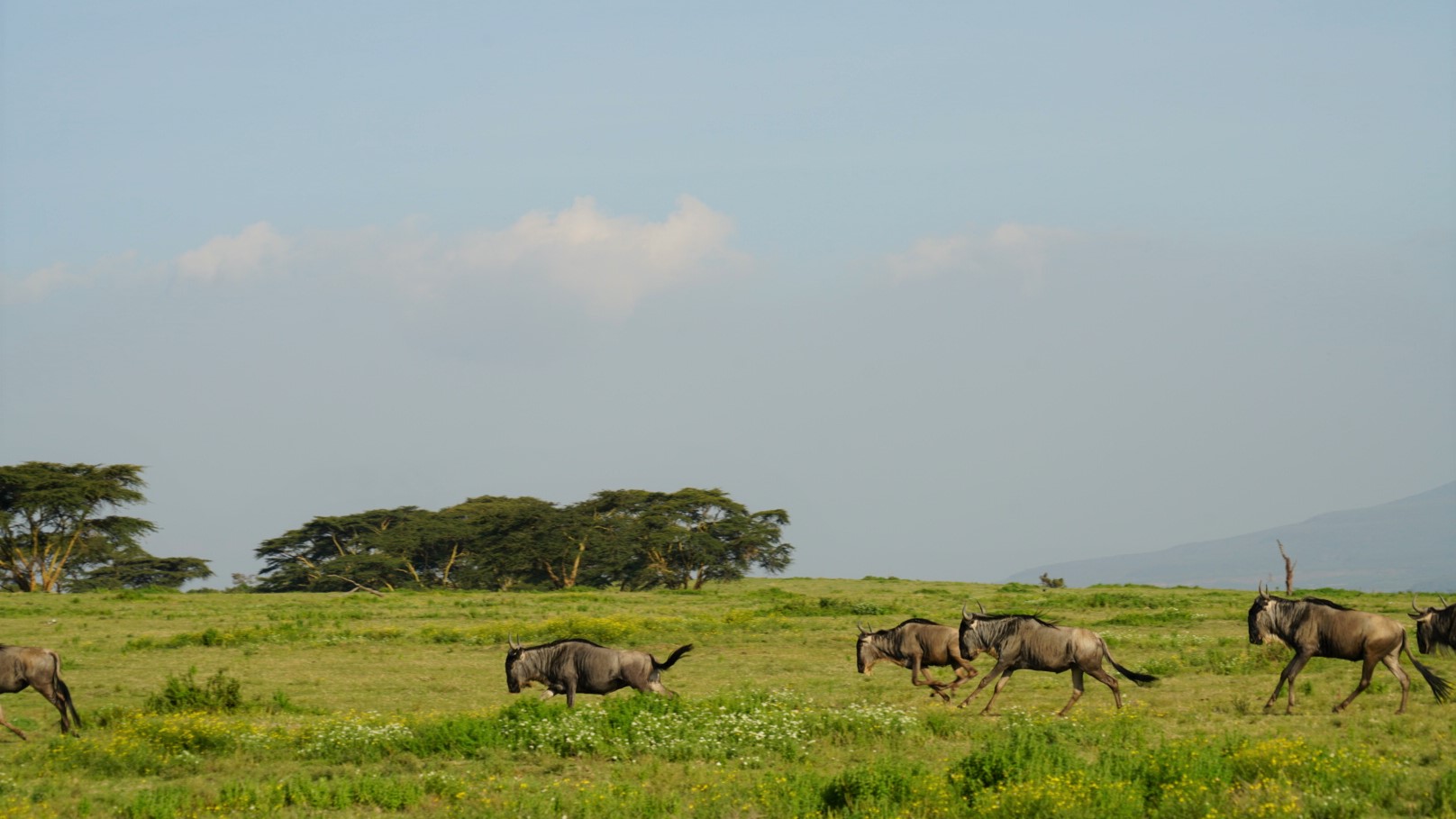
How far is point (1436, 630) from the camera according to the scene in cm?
1942

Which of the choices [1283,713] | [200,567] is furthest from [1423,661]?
[200,567]

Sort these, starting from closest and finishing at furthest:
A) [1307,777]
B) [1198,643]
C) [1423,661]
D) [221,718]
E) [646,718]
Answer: [1307,777], [646,718], [221,718], [1423,661], [1198,643]

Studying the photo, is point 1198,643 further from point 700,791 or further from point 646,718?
point 700,791

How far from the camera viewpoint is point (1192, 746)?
553 inches

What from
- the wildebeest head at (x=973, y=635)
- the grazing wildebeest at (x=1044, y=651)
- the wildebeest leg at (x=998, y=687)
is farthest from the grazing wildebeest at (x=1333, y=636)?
the wildebeest head at (x=973, y=635)

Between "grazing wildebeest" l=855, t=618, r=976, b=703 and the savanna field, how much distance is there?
1.95 ft

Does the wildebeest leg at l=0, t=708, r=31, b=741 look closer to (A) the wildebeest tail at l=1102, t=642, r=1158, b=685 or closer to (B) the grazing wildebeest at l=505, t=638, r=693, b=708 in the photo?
(B) the grazing wildebeest at l=505, t=638, r=693, b=708

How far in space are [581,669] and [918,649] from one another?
551 cm

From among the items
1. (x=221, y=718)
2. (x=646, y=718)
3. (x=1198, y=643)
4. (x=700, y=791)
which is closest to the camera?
(x=700, y=791)

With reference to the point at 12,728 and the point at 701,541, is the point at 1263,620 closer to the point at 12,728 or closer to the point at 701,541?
the point at 12,728

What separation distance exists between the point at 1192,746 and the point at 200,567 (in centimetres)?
6791

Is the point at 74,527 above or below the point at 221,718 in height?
above

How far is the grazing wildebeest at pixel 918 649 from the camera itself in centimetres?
2089

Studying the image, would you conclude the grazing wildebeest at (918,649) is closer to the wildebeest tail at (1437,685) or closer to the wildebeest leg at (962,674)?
the wildebeest leg at (962,674)
